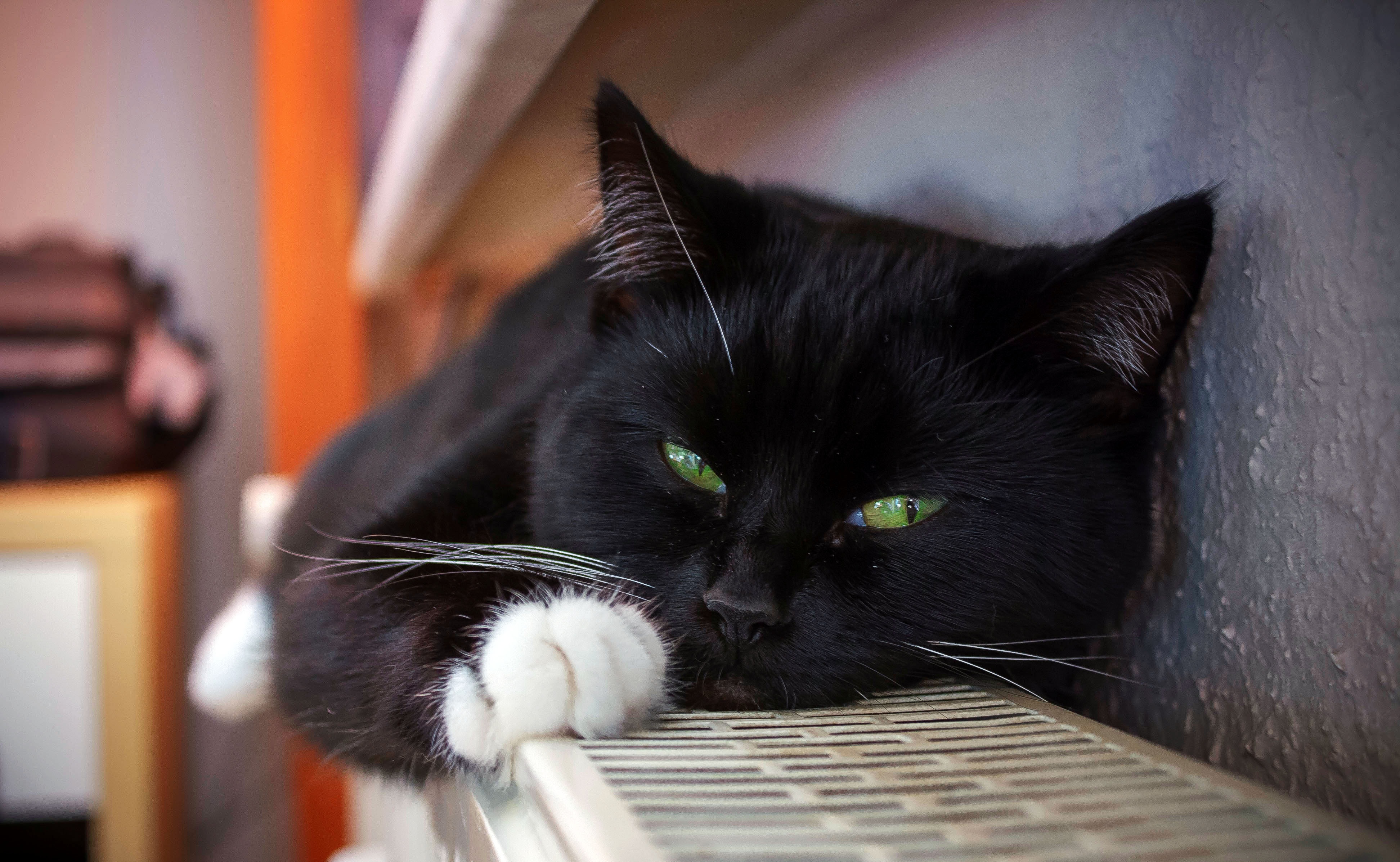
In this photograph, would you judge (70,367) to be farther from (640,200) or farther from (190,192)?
(640,200)

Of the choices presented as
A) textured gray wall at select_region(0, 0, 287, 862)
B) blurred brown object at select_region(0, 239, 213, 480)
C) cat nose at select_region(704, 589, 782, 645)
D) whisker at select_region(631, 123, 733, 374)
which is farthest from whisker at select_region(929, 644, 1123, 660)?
textured gray wall at select_region(0, 0, 287, 862)

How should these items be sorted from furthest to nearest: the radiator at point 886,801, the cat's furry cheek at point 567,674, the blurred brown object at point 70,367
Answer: the blurred brown object at point 70,367 < the cat's furry cheek at point 567,674 < the radiator at point 886,801

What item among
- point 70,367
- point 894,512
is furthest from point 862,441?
point 70,367

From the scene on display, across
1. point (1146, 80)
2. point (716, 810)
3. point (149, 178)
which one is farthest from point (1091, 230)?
point (149, 178)

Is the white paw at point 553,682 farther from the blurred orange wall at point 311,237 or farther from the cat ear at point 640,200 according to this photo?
the blurred orange wall at point 311,237

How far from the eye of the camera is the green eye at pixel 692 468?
0.65 m

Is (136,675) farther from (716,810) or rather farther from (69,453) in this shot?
(716,810)

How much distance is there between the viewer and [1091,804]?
0.39 metres

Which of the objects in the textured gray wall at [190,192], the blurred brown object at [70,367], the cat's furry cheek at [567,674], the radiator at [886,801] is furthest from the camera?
the textured gray wall at [190,192]

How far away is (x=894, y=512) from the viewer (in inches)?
24.5

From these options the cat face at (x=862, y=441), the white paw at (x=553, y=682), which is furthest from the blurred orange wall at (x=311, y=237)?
the white paw at (x=553, y=682)

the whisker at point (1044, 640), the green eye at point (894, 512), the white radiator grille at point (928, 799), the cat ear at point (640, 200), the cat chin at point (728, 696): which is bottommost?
the cat chin at point (728, 696)

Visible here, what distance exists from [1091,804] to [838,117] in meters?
0.90

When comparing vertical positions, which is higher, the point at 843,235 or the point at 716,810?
the point at 843,235
